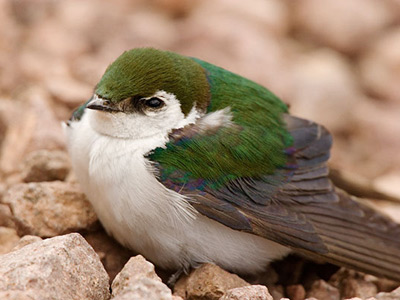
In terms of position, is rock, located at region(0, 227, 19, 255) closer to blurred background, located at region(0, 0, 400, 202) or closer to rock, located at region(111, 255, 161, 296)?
rock, located at region(111, 255, 161, 296)

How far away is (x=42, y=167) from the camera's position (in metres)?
3.99

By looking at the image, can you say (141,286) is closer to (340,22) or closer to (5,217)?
(5,217)

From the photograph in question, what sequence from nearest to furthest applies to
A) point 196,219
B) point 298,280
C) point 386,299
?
point 386,299 → point 196,219 → point 298,280

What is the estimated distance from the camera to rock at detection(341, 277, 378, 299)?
12.1 ft

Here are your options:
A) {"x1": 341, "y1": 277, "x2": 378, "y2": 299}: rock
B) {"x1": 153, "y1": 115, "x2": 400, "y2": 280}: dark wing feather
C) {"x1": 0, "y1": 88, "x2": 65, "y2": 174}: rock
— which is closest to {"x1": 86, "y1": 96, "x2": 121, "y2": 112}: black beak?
{"x1": 153, "y1": 115, "x2": 400, "y2": 280}: dark wing feather

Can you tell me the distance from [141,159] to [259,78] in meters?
2.63

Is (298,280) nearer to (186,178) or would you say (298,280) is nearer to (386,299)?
(386,299)

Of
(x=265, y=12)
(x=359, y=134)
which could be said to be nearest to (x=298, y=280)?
(x=359, y=134)

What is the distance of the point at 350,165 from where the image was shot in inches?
217

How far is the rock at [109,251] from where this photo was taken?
3602 mm

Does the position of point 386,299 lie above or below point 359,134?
below

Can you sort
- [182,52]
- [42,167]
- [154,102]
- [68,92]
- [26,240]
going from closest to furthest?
1. [26,240]
2. [154,102]
3. [42,167]
4. [68,92]
5. [182,52]

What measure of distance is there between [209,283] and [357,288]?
91 centimetres

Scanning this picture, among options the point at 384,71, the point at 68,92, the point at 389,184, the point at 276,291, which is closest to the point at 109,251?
the point at 276,291
